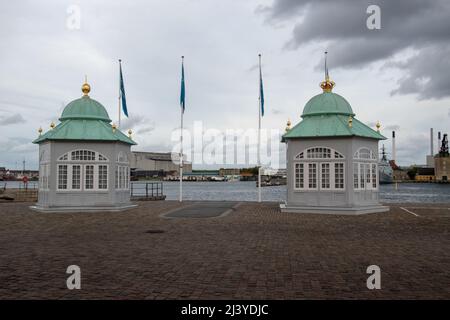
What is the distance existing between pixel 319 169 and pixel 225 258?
13.5 m

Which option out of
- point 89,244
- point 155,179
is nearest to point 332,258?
point 89,244

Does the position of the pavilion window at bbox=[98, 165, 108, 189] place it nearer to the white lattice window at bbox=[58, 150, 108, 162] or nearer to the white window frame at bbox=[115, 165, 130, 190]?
the white lattice window at bbox=[58, 150, 108, 162]

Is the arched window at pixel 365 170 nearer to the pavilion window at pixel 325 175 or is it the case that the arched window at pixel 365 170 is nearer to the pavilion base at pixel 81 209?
the pavilion window at pixel 325 175

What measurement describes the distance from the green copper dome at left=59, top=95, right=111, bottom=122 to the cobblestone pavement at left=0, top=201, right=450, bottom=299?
8.42m

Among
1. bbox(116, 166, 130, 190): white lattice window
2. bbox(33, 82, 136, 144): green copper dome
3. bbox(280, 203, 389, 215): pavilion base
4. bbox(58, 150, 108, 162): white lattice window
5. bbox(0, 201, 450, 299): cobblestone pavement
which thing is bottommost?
bbox(0, 201, 450, 299): cobblestone pavement

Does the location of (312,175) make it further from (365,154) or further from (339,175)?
(365,154)

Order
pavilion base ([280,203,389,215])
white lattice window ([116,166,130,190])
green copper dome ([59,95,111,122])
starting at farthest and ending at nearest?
green copper dome ([59,95,111,122]) → white lattice window ([116,166,130,190]) → pavilion base ([280,203,389,215])

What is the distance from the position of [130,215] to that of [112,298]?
14.9 m

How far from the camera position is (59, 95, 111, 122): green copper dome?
25.4m

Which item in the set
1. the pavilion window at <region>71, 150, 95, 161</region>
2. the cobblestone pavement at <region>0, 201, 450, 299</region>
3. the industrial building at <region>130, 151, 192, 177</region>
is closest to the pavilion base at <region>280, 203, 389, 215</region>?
the cobblestone pavement at <region>0, 201, 450, 299</region>

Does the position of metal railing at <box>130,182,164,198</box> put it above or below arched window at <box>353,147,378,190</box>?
below

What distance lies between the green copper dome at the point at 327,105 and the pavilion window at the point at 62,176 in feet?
44.1

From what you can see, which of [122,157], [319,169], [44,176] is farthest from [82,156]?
[319,169]
